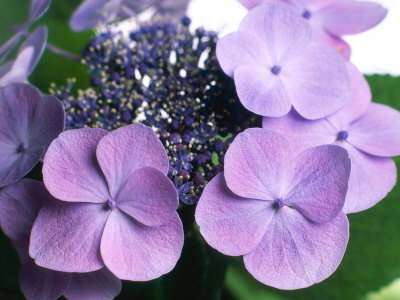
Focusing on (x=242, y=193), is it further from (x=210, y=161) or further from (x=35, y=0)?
(x=35, y=0)

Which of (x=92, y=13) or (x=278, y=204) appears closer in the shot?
(x=278, y=204)

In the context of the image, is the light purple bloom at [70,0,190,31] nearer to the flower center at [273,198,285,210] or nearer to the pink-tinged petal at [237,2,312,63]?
the pink-tinged petal at [237,2,312,63]

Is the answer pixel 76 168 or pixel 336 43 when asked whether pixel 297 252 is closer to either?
pixel 76 168

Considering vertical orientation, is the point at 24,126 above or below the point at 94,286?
above

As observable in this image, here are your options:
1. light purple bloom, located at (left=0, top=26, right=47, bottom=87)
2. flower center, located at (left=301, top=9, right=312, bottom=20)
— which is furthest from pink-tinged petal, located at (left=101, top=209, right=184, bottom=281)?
flower center, located at (left=301, top=9, right=312, bottom=20)

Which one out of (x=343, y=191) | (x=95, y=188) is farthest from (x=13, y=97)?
(x=343, y=191)

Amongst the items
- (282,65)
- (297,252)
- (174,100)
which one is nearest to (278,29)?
(282,65)

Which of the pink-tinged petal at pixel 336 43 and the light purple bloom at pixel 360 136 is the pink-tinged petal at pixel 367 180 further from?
the pink-tinged petal at pixel 336 43
